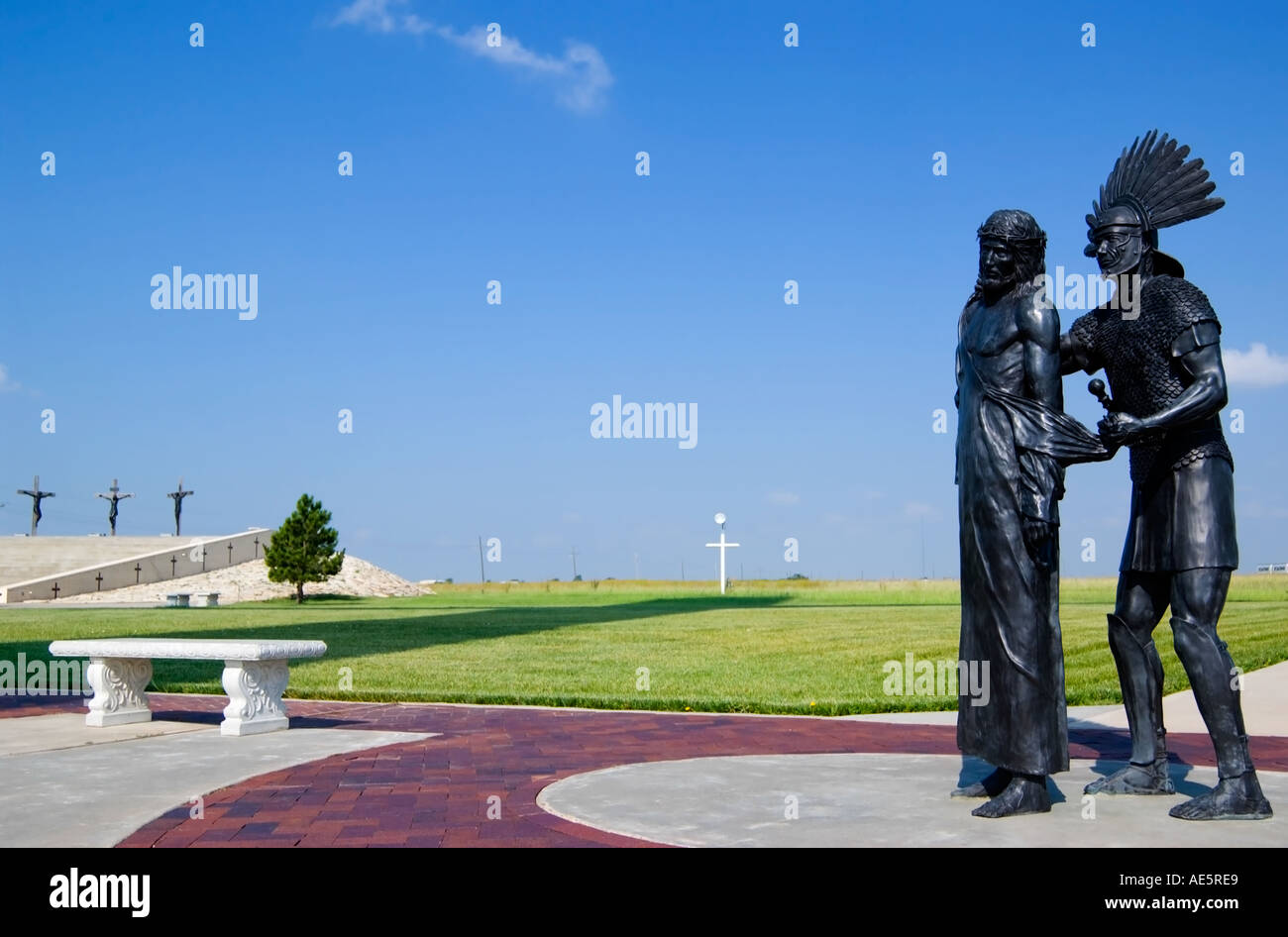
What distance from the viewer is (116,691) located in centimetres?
1015

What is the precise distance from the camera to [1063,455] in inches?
211

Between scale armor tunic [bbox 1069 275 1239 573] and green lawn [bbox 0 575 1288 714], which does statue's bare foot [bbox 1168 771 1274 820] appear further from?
green lawn [bbox 0 575 1288 714]

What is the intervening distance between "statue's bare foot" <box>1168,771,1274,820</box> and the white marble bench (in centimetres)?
675

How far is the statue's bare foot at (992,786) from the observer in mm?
5652

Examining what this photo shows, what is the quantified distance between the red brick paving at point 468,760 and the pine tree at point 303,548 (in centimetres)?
4003

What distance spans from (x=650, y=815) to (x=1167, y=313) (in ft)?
11.4

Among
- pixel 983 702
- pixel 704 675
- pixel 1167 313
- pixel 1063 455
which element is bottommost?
pixel 704 675

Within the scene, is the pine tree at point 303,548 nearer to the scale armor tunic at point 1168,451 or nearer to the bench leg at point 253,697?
the bench leg at point 253,697

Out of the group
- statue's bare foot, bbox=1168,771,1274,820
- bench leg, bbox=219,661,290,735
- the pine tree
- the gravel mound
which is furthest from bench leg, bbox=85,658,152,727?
the pine tree

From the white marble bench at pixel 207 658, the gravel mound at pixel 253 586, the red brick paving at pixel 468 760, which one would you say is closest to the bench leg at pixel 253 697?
the white marble bench at pixel 207 658

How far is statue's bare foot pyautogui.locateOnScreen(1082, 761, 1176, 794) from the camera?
5.86 meters

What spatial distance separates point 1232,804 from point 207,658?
7560 millimetres
